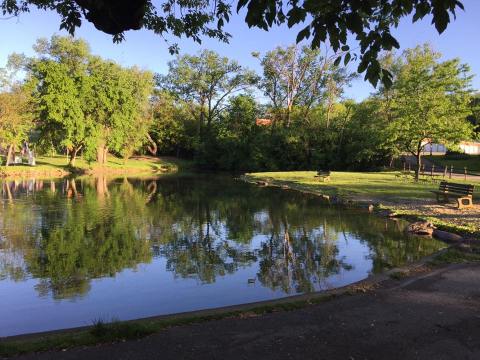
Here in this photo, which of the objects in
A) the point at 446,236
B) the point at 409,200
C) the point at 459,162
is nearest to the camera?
the point at 446,236

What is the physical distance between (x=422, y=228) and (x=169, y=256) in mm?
8298

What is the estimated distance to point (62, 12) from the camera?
245 inches

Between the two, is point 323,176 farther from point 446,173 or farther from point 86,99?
point 86,99

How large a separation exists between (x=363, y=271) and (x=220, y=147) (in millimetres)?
57550

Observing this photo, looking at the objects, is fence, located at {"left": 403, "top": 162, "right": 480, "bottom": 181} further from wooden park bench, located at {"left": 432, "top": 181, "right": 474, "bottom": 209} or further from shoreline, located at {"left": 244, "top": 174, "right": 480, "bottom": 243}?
wooden park bench, located at {"left": 432, "top": 181, "right": 474, "bottom": 209}

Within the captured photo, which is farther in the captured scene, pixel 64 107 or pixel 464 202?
pixel 64 107

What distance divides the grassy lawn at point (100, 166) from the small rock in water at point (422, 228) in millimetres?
38999

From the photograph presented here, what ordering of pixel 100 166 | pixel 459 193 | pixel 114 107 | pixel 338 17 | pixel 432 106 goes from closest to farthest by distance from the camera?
pixel 338 17 → pixel 459 193 → pixel 432 106 → pixel 114 107 → pixel 100 166

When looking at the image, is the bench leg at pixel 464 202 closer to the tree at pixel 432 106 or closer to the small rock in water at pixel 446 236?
the small rock in water at pixel 446 236

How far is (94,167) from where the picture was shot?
5481 centimetres

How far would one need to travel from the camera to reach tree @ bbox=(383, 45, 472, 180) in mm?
33125

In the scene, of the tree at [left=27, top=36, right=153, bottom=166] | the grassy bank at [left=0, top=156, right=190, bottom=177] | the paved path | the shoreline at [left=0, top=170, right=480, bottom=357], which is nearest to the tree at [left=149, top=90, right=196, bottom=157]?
the grassy bank at [left=0, top=156, right=190, bottom=177]

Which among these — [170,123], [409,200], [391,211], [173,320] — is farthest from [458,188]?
[170,123]

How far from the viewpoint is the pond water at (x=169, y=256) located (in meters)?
8.61
